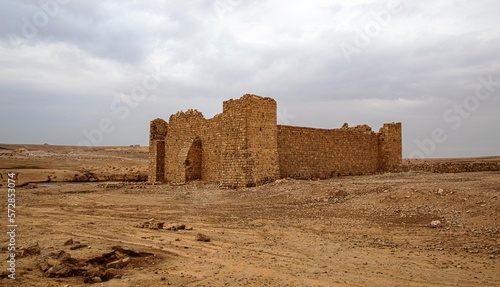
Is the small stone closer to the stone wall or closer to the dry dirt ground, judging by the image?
the dry dirt ground

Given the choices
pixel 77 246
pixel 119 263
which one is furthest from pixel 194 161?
pixel 119 263

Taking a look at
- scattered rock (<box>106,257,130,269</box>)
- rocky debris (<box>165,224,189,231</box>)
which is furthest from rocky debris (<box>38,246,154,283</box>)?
rocky debris (<box>165,224,189,231</box>)

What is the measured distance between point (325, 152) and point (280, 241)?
12.6 meters

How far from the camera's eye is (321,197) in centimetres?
1046

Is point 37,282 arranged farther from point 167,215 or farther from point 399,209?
point 399,209

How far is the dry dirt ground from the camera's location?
170 inches

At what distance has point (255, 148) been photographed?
47.7ft

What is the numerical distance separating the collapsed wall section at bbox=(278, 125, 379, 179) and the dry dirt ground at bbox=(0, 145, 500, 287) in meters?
5.82

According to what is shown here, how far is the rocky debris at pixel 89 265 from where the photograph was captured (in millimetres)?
4289

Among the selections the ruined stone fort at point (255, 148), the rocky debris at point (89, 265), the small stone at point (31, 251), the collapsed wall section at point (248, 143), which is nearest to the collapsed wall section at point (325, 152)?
the ruined stone fort at point (255, 148)

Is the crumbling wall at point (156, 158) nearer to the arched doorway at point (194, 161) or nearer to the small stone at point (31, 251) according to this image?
the arched doorway at point (194, 161)

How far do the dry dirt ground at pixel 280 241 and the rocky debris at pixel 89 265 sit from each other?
0.04 feet

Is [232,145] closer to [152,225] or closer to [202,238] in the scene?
[152,225]

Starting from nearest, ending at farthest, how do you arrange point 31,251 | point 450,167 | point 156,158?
1. point 31,251
2. point 156,158
3. point 450,167
